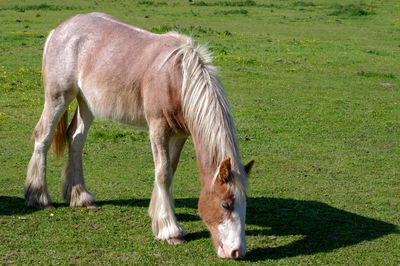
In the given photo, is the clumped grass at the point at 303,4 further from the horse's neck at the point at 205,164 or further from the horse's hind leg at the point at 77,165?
the horse's neck at the point at 205,164

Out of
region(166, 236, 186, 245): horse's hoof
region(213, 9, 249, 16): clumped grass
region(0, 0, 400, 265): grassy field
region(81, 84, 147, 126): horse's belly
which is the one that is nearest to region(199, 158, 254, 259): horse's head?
region(0, 0, 400, 265): grassy field

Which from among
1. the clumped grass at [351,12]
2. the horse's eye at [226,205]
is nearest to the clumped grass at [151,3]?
the clumped grass at [351,12]

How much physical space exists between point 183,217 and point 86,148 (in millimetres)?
3306

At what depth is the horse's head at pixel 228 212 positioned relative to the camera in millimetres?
4812

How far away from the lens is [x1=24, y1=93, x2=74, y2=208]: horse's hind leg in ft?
20.8

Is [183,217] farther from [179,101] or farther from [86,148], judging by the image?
[86,148]

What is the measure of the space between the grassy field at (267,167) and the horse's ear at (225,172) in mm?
856

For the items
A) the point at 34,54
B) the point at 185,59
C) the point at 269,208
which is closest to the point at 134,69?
the point at 185,59

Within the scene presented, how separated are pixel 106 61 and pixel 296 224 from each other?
304cm

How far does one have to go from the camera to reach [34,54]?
15.6 m

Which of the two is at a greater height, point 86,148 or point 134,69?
point 134,69

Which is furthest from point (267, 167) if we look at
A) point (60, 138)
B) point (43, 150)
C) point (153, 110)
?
point (43, 150)

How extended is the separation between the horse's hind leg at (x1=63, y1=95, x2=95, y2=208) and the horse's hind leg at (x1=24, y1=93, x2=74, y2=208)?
279 millimetres

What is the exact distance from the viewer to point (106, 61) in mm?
6094
